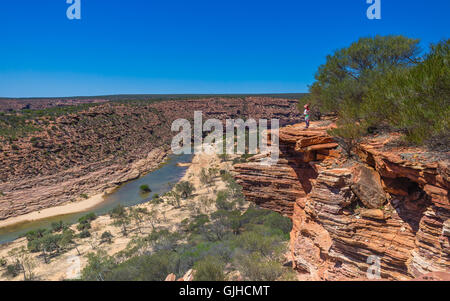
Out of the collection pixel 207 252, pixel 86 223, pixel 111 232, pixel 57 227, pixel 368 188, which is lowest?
pixel 57 227

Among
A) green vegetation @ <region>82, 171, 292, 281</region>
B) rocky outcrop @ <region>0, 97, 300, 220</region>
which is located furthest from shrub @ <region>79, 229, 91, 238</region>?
rocky outcrop @ <region>0, 97, 300, 220</region>

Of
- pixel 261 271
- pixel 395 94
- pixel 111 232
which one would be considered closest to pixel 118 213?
pixel 111 232

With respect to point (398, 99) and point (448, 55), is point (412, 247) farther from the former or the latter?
point (448, 55)

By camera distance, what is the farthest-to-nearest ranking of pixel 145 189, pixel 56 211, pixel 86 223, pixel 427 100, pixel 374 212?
pixel 145 189, pixel 56 211, pixel 86 223, pixel 374 212, pixel 427 100

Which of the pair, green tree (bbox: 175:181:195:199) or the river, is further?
green tree (bbox: 175:181:195:199)

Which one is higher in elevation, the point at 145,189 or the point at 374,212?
the point at 374,212

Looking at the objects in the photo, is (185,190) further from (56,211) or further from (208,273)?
(208,273)

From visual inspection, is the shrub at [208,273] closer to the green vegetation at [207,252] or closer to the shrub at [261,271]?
the green vegetation at [207,252]

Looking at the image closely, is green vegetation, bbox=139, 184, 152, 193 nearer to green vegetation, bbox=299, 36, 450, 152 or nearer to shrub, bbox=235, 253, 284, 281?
Result: shrub, bbox=235, 253, 284, 281
